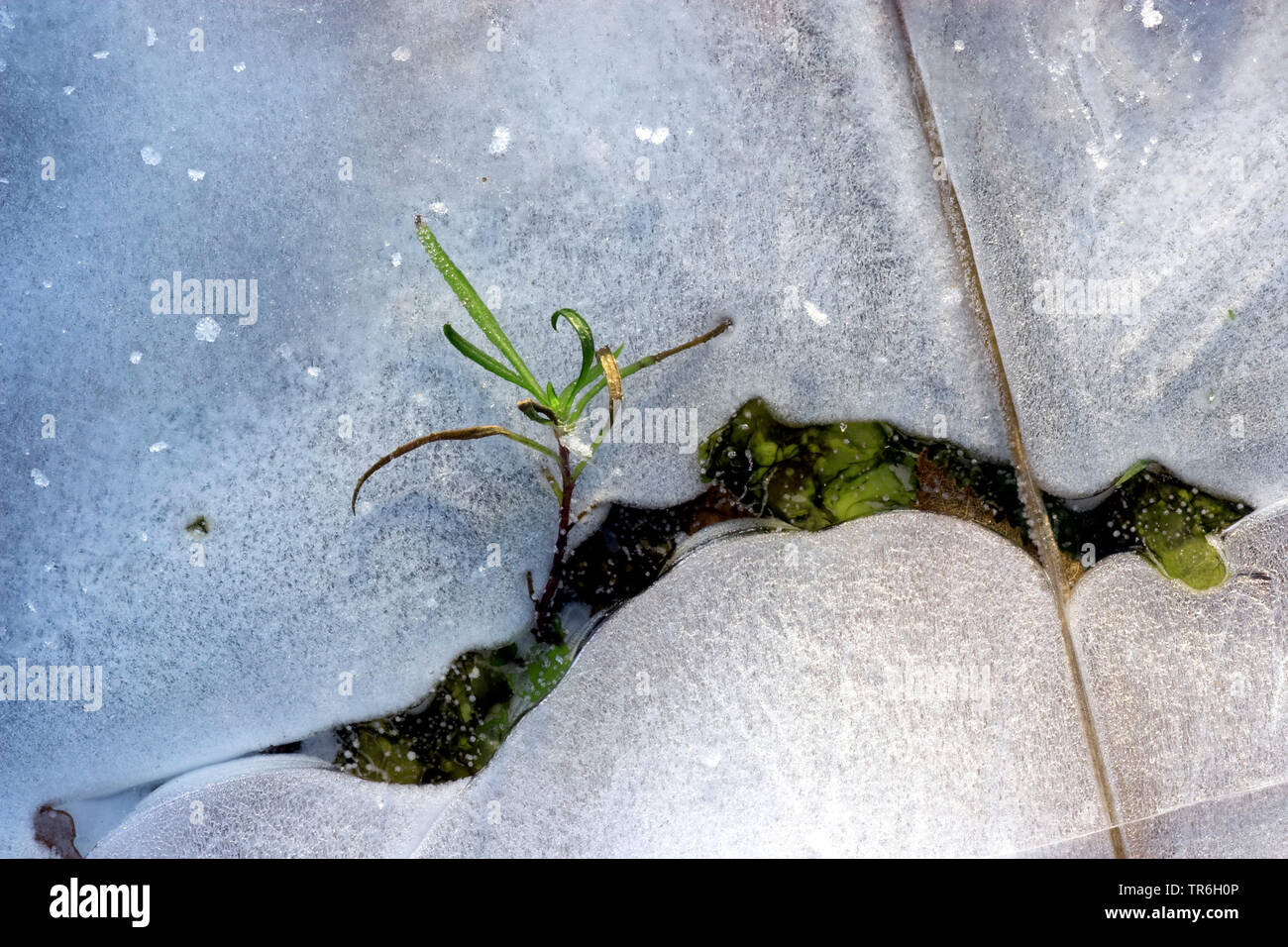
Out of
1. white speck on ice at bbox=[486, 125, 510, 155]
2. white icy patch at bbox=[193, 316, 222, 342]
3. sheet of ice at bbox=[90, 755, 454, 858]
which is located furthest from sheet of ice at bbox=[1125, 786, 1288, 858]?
white icy patch at bbox=[193, 316, 222, 342]

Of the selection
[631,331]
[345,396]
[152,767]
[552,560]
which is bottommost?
[152,767]

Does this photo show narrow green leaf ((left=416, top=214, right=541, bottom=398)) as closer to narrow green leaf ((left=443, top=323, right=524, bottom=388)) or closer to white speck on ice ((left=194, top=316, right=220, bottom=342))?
narrow green leaf ((left=443, top=323, right=524, bottom=388))

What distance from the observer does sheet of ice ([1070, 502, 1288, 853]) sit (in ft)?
5.91

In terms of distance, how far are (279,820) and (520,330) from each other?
3.52 ft

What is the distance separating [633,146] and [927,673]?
119 cm

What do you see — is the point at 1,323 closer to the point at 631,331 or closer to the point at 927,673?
the point at 631,331

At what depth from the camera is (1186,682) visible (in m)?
1.80

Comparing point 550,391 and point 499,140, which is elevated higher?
point 499,140

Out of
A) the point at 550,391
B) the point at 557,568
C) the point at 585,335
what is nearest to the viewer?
the point at 585,335

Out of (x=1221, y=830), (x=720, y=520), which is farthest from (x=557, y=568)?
(x=1221, y=830)

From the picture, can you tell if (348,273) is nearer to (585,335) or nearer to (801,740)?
(585,335)

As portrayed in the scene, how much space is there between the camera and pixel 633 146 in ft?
5.87

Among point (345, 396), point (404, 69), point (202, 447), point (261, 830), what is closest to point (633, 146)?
point (404, 69)

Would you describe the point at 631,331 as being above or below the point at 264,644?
above
